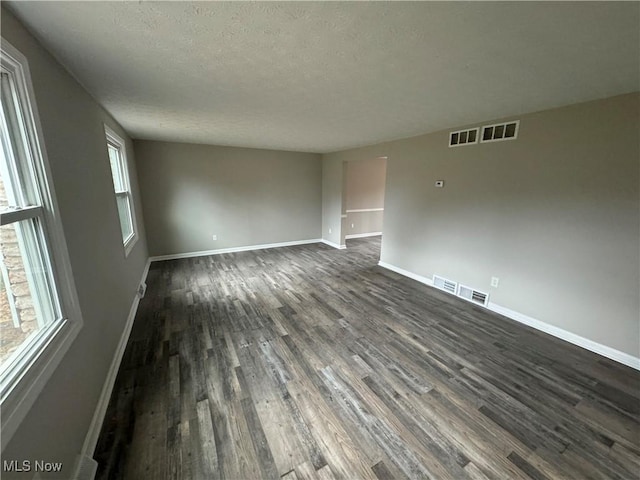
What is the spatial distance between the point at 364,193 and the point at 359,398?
19.0 feet

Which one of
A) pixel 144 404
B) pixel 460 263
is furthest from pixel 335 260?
pixel 144 404

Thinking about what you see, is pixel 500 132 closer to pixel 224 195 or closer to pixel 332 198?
pixel 332 198

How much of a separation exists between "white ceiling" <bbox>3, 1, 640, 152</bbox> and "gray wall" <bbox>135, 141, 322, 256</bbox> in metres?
2.37

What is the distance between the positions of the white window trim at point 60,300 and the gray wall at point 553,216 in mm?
4038

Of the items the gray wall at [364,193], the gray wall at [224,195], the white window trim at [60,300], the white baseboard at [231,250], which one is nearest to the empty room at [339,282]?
the white window trim at [60,300]

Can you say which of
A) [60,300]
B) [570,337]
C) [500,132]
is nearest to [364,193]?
[500,132]

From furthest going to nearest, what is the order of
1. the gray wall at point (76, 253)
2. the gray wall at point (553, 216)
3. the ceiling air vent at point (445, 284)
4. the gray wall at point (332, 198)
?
the gray wall at point (332, 198), the ceiling air vent at point (445, 284), the gray wall at point (553, 216), the gray wall at point (76, 253)

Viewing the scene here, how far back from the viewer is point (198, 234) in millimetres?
5414

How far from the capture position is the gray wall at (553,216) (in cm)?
222

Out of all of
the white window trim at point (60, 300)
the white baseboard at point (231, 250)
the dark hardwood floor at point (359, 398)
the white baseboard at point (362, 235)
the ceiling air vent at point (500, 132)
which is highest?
the ceiling air vent at point (500, 132)

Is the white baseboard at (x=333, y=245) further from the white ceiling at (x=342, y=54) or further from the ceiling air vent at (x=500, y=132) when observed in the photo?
the white ceiling at (x=342, y=54)

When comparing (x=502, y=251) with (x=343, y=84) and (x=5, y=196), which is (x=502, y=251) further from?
(x=5, y=196)

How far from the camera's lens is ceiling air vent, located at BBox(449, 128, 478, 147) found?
324 cm

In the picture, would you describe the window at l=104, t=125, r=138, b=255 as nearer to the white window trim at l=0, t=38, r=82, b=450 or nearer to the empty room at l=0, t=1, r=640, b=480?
the empty room at l=0, t=1, r=640, b=480
